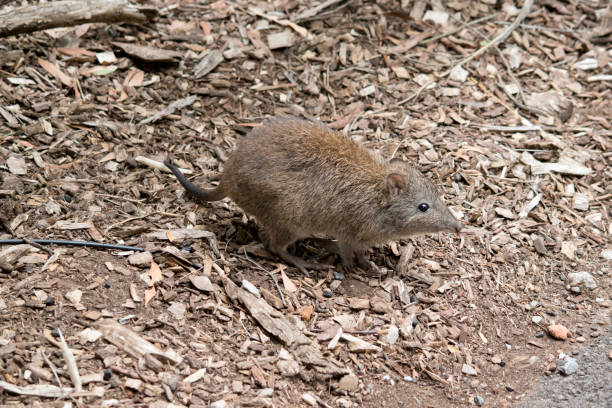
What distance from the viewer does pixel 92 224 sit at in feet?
20.1

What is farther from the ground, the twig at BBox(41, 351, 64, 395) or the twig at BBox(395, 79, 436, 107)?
the twig at BBox(395, 79, 436, 107)

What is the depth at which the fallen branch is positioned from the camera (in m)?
7.13

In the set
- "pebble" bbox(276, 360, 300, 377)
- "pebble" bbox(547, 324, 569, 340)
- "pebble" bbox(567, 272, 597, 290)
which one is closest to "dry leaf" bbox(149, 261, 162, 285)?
"pebble" bbox(276, 360, 300, 377)

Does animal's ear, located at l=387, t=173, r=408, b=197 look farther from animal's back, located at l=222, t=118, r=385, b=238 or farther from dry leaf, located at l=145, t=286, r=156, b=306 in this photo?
dry leaf, located at l=145, t=286, r=156, b=306

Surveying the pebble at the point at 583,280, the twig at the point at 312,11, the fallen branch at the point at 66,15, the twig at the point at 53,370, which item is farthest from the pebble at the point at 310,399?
the twig at the point at 312,11

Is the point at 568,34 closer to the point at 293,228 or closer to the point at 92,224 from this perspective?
the point at 293,228

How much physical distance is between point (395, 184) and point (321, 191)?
71cm

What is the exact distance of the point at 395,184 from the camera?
20.7 ft

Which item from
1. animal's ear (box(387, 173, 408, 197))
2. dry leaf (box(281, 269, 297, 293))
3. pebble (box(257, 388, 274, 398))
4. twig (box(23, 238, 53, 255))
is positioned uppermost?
animal's ear (box(387, 173, 408, 197))

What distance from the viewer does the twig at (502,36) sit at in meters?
8.81

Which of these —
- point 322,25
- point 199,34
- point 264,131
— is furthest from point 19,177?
point 322,25

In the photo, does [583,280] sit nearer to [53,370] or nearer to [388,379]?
[388,379]

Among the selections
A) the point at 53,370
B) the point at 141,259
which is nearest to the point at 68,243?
the point at 141,259

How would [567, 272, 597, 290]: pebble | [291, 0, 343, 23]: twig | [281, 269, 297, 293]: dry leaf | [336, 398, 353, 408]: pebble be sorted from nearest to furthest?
[336, 398, 353, 408]: pebble, [281, 269, 297, 293]: dry leaf, [567, 272, 597, 290]: pebble, [291, 0, 343, 23]: twig
